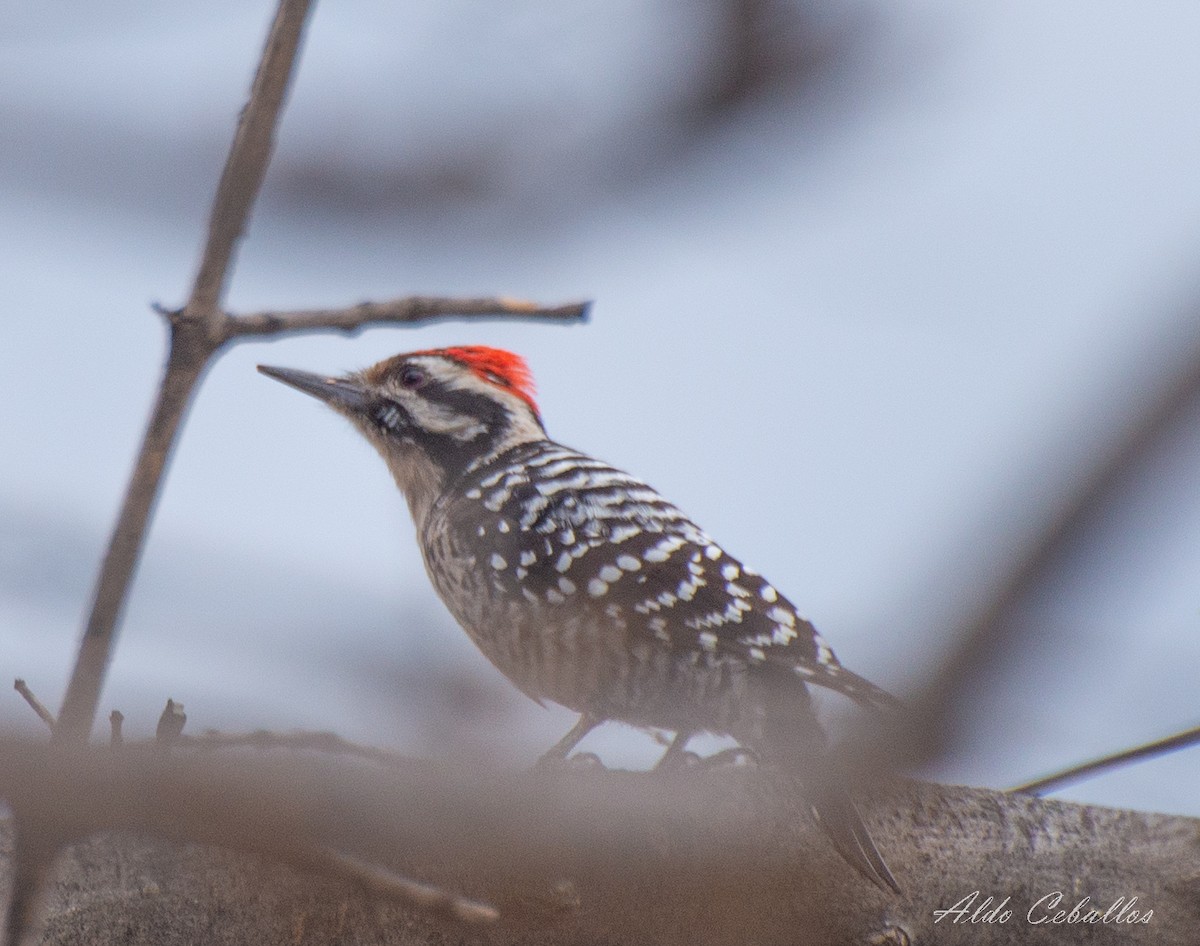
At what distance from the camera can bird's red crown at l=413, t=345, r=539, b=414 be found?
4.92 metres

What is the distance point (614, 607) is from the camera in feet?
11.7

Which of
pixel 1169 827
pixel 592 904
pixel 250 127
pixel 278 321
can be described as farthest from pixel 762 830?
pixel 250 127

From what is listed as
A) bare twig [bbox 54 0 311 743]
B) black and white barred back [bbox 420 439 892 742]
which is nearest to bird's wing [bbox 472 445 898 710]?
black and white barred back [bbox 420 439 892 742]

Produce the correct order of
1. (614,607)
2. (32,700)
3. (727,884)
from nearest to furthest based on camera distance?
(727,884)
(32,700)
(614,607)

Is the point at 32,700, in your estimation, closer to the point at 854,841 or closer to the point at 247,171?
the point at 247,171

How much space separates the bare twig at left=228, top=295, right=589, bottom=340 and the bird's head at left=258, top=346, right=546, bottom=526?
3.09 metres

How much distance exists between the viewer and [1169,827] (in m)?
2.69

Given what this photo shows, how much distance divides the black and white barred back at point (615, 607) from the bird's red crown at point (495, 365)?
79cm

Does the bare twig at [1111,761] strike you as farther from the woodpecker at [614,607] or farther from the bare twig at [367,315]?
the bare twig at [367,315]

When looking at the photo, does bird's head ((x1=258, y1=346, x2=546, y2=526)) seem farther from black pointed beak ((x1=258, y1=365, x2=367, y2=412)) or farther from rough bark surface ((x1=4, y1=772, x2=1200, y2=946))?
rough bark surface ((x1=4, y1=772, x2=1200, y2=946))

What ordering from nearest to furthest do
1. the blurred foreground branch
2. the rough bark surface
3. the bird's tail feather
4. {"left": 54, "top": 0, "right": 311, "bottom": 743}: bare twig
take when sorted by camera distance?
the blurred foreground branch, {"left": 54, "top": 0, "right": 311, "bottom": 743}: bare twig, the rough bark surface, the bird's tail feather

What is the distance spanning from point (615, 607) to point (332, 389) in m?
1.68

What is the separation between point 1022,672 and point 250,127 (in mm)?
1028

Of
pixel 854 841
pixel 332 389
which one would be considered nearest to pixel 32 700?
pixel 854 841
